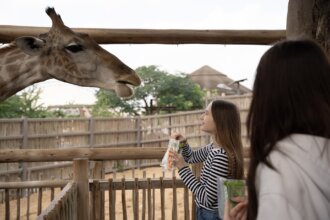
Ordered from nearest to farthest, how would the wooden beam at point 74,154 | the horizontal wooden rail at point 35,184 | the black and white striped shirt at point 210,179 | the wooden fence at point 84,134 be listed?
the black and white striped shirt at point 210,179 < the horizontal wooden rail at point 35,184 < the wooden beam at point 74,154 < the wooden fence at point 84,134

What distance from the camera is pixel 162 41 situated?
2721mm

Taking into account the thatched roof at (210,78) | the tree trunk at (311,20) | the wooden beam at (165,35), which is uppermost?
the thatched roof at (210,78)

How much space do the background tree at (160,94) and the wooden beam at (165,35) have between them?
18282mm

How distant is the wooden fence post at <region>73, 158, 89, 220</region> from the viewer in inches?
111

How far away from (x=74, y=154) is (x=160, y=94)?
2031 cm

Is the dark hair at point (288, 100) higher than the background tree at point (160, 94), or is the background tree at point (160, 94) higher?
the background tree at point (160, 94)

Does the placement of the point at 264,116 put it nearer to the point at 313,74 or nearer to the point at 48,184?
the point at 313,74

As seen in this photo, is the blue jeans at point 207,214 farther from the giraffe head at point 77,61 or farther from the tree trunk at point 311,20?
the giraffe head at point 77,61

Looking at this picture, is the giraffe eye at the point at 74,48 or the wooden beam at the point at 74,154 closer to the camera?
the wooden beam at the point at 74,154

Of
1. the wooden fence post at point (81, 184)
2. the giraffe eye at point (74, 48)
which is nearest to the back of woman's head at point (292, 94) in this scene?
the wooden fence post at point (81, 184)

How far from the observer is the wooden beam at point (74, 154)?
3.52 metres

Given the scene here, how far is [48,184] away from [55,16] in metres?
1.44

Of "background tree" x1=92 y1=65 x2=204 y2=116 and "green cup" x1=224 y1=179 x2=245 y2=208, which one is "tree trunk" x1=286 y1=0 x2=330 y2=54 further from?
"background tree" x1=92 y1=65 x2=204 y2=116

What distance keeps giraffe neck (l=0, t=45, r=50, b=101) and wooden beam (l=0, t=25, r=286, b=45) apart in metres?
1.03
